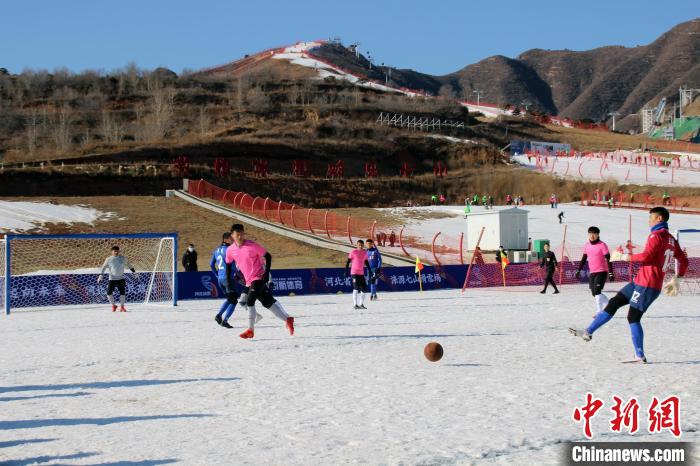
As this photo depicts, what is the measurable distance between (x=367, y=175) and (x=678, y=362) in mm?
74394

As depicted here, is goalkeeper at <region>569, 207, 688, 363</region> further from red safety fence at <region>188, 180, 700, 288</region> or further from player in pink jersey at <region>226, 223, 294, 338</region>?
red safety fence at <region>188, 180, 700, 288</region>

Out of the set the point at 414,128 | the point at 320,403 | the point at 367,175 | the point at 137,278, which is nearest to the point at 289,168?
the point at 367,175

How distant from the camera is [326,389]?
9219 mm

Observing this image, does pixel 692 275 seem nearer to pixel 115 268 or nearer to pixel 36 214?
pixel 115 268

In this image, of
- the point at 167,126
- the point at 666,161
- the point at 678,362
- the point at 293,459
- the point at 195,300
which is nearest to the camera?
the point at 293,459

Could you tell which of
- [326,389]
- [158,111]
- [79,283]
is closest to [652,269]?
[326,389]

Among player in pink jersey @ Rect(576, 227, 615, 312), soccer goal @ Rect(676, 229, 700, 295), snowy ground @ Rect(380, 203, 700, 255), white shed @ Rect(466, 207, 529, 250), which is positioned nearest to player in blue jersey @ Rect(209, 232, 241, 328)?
player in pink jersey @ Rect(576, 227, 615, 312)

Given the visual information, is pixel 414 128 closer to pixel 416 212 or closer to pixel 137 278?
pixel 416 212

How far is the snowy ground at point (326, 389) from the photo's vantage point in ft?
21.8

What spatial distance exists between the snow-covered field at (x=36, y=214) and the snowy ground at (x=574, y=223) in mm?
17349

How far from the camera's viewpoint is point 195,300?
26.5 metres

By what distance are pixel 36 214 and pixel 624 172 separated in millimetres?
49822

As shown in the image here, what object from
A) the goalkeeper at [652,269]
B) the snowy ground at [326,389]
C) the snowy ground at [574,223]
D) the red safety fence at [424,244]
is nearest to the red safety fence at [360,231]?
the red safety fence at [424,244]

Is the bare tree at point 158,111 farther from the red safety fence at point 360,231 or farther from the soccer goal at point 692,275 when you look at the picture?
the soccer goal at point 692,275
